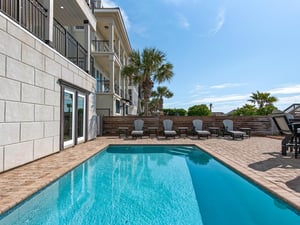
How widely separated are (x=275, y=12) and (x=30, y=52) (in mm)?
11051

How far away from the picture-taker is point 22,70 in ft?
17.4

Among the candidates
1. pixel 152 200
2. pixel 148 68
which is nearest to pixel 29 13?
pixel 152 200

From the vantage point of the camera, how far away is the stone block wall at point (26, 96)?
470 cm

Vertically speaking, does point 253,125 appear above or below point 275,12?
below

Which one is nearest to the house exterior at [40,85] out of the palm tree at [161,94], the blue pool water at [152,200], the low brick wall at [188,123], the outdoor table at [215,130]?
the blue pool water at [152,200]

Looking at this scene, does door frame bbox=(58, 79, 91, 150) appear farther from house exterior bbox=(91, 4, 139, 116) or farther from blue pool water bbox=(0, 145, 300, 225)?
house exterior bbox=(91, 4, 139, 116)

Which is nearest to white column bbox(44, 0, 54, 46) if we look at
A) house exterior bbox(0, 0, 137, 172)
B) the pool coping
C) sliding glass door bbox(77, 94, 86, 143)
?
house exterior bbox(0, 0, 137, 172)

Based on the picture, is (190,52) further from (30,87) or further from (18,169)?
(18,169)

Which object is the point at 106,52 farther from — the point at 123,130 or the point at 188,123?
the point at 188,123

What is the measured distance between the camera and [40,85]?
6.23 m

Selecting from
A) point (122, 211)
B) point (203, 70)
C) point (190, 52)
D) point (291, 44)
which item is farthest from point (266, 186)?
point (203, 70)

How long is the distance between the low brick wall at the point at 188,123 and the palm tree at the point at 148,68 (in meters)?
2.80

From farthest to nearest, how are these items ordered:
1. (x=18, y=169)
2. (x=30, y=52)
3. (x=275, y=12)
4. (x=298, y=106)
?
(x=298, y=106) → (x=275, y=12) → (x=30, y=52) → (x=18, y=169)

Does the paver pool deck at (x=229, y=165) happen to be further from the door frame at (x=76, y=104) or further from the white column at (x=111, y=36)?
the white column at (x=111, y=36)
